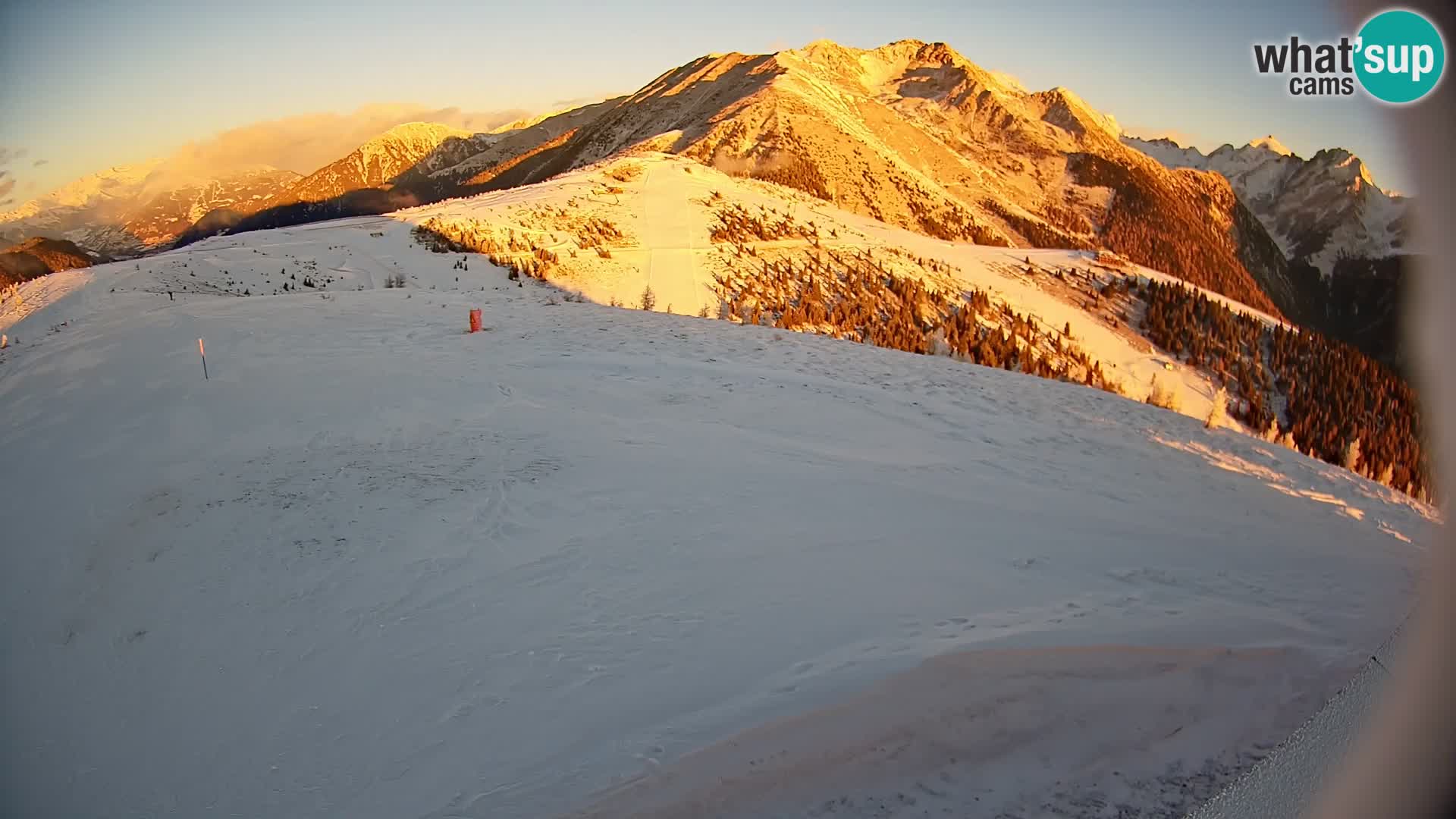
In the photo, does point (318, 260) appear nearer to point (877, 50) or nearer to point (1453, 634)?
point (1453, 634)

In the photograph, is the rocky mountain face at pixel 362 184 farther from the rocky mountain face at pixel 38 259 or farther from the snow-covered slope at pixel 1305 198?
the snow-covered slope at pixel 1305 198

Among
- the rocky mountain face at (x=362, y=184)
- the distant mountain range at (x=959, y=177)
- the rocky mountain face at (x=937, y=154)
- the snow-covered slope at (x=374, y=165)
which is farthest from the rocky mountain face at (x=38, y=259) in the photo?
the snow-covered slope at (x=374, y=165)

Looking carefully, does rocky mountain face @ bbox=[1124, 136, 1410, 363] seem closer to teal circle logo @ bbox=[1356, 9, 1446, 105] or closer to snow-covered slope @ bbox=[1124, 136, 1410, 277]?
snow-covered slope @ bbox=[1124, 136, 1410, 277]

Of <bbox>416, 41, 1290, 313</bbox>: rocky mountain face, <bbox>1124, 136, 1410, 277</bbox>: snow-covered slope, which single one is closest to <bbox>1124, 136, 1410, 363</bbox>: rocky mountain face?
<bbox>1124, 136, 1410, 277</bbox>: snow-covered slope

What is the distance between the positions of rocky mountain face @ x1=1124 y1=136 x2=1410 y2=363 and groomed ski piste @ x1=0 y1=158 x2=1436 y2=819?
93833 millimetres

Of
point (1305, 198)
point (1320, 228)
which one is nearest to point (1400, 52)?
point (1320, 228)

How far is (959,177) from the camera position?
7362 centimetres

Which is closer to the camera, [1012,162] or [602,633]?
[602,633]

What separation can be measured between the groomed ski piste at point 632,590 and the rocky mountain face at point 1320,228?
9383 centimetres

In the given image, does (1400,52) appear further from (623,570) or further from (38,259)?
(38,259)

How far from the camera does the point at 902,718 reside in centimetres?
305

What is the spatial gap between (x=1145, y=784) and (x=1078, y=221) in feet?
288

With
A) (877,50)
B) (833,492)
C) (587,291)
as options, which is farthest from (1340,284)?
(833,492)

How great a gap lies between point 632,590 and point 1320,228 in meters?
151
